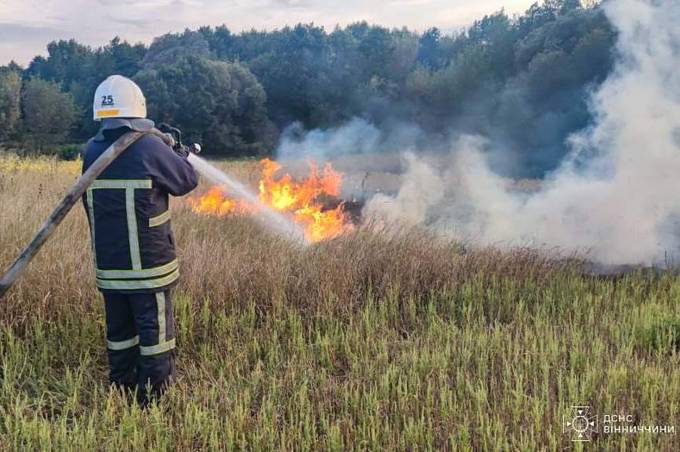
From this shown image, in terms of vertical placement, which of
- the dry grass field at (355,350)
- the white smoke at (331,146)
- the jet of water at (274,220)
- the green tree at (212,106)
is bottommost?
the dry grass field at (355,350)

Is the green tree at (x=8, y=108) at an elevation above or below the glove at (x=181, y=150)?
above

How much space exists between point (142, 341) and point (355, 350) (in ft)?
5.37

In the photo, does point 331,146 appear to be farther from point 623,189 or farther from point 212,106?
point 212,106

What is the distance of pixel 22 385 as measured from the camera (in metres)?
4.18

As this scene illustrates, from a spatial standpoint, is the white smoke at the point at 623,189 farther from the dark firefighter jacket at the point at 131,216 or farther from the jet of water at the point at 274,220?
the dark firefighter jacket at the point at 131,216

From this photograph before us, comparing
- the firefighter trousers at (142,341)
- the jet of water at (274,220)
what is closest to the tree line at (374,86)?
the jet of water at (274,220)

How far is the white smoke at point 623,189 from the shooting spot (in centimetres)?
791

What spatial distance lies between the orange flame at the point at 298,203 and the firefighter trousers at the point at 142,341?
373cm

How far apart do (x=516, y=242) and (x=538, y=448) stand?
5044mm

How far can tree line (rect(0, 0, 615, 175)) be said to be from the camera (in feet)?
68.3

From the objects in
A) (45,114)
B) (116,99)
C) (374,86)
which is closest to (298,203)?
A: (116,99)

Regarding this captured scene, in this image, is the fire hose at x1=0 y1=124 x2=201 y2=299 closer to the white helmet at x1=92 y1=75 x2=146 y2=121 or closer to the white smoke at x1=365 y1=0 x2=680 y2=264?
the white helmet at x1=92 y1=75 x2=146 y2=121

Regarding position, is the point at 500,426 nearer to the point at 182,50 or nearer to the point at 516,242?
the point at 516,242

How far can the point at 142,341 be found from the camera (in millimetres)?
4004
